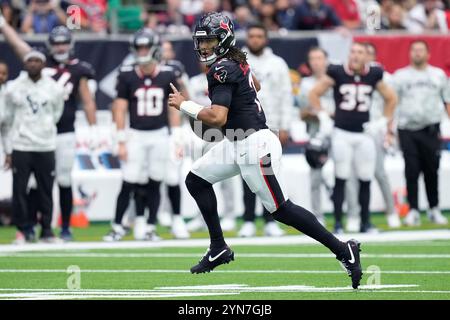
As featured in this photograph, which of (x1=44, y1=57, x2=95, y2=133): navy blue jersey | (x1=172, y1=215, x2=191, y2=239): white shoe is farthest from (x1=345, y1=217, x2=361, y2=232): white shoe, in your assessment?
(x1=44, y1=57, x2=95, y2=133): navy blue jersey

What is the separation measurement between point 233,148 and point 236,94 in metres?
0.37

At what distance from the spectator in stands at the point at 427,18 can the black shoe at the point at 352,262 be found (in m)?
9.74

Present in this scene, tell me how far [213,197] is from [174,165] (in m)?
4.12

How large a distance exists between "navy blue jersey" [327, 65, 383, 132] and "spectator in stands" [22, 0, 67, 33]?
429cm

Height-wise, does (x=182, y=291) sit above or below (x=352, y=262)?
below

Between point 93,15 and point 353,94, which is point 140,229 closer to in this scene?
point 353,94

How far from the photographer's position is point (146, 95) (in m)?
12.4

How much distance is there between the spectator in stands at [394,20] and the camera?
1750cm

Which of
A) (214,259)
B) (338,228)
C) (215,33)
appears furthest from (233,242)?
(215,33)

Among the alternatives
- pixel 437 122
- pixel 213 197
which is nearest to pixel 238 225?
pixel 437 122

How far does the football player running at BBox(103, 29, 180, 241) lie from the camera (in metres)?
12.4

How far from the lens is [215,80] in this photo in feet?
27.1

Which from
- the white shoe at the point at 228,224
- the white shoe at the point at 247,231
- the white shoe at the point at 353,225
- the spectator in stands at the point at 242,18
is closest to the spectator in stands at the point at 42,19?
the spectator in stands at the point at 242,18

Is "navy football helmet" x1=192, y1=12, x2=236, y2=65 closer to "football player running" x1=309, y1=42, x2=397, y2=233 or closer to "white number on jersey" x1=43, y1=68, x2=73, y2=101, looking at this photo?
"white number on jersey" x1=43, y1=68, x2=73, y2=101
